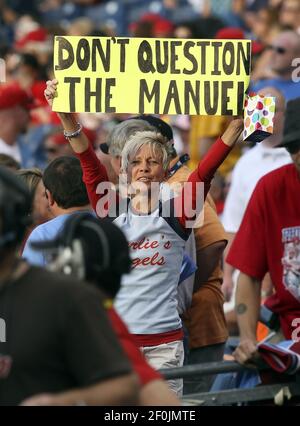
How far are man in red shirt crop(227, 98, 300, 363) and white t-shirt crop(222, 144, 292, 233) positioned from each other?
2.41 metres

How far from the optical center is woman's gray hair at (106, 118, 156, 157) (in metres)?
6.17

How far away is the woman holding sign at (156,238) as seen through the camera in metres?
5.62

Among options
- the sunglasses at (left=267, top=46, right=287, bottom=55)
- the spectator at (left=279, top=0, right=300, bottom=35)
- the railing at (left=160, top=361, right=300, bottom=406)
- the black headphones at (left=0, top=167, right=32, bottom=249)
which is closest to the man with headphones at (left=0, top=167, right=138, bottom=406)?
the black headphones at (left=0, top=167, right=32, bottom=249)

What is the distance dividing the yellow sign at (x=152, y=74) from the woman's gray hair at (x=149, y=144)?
169 mm

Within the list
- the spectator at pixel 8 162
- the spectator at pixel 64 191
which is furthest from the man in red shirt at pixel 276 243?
the spectator at pixel 8 162

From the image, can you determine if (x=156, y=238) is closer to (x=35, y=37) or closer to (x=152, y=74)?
(x=152, y=74)

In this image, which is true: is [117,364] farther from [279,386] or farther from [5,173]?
[279,386]

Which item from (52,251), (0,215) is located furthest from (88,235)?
(0,215)

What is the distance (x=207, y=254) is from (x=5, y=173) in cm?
297

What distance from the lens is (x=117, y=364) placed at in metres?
3.40

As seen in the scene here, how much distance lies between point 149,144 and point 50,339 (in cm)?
249

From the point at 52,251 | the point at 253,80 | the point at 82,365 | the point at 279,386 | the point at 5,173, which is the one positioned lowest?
the point at 279,386

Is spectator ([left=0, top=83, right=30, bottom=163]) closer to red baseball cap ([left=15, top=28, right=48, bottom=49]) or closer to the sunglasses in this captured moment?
the sunglasses

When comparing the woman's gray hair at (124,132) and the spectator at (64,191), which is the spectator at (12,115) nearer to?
the woman's gray hair at (124,132)
